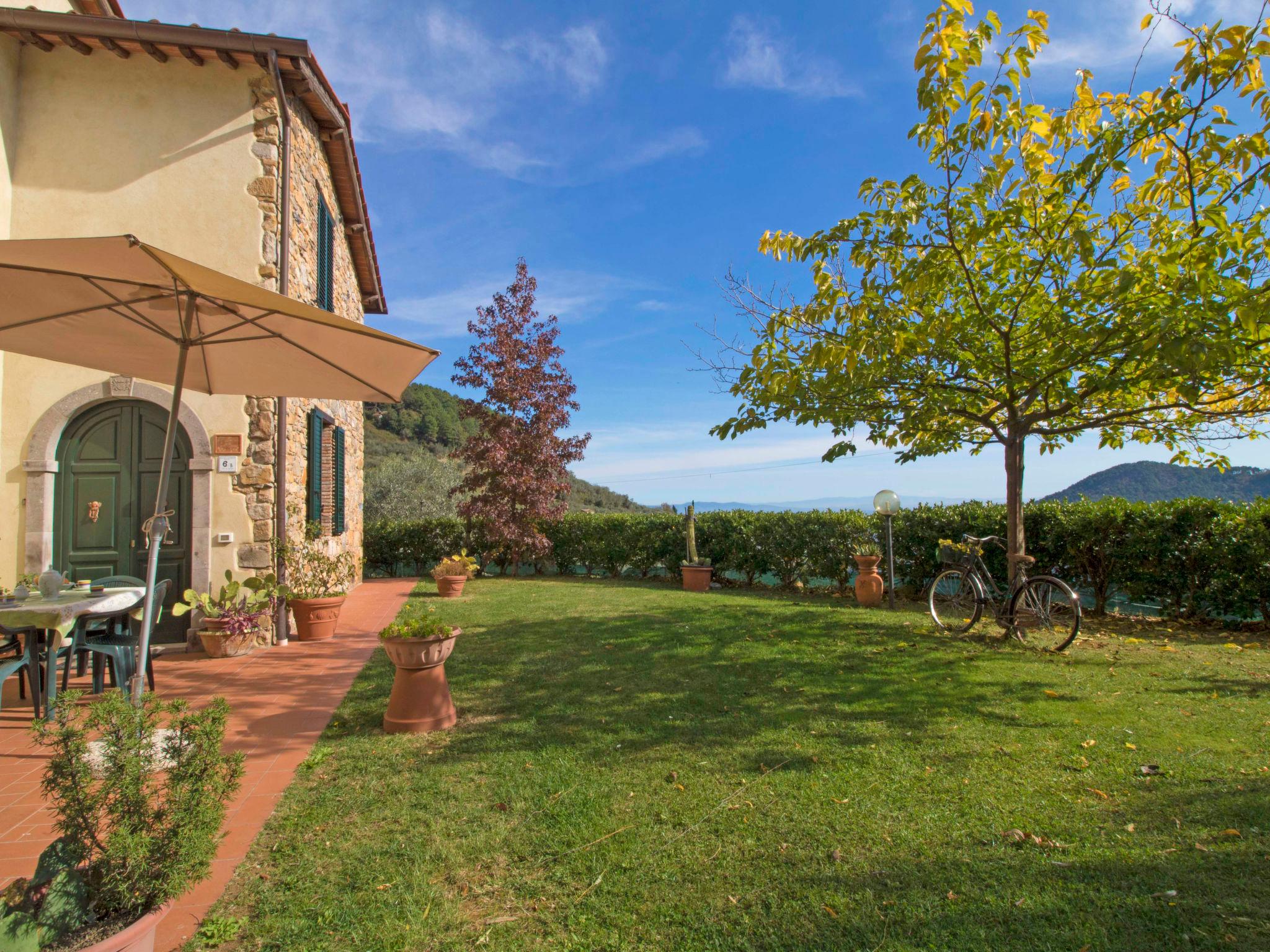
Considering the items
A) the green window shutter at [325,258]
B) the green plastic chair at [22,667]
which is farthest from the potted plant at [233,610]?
the green window shutter at [325,258]

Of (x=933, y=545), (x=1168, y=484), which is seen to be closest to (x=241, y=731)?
(x=933, y=545)

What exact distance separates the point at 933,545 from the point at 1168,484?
294cm

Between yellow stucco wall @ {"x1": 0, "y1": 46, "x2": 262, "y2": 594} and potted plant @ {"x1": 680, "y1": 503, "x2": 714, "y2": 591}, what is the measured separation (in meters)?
7.24

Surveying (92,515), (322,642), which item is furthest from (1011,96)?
(92,515)

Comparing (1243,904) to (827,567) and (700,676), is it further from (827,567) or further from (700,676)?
(827,567)

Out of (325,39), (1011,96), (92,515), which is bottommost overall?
(92,515)

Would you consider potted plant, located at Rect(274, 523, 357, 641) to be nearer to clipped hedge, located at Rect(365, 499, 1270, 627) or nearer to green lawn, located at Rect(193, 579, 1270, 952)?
green lawn, located at Rect(193, 579, 1270, 952)

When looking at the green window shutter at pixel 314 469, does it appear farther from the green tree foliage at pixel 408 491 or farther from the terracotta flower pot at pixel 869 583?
the green tree foliage at pixel 408 491

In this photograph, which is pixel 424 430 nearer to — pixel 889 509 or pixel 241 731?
pixel 889 509

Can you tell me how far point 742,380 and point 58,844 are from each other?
5.82 metres

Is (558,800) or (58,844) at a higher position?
(58,844)

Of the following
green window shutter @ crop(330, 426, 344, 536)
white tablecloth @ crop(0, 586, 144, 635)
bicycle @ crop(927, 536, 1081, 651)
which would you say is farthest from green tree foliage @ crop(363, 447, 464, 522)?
bicycle @ crop(927, 536, 1081, 651)

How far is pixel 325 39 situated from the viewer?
275 inches

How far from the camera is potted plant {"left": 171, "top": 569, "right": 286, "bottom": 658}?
6.23m
